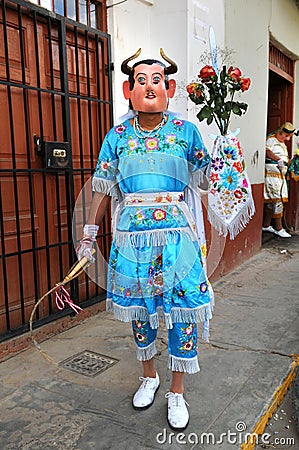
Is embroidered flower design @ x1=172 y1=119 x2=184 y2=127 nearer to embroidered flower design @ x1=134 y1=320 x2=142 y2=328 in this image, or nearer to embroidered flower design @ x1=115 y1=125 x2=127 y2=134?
embroidered flower design @ x1=115 y1=125 x2=127 y2=134

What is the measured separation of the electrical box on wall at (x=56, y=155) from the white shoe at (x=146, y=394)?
1565mm

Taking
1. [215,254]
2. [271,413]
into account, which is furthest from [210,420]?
[215,254]

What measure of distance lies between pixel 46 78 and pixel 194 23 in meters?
1.56

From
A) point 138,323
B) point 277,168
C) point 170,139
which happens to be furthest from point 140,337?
point 277,168

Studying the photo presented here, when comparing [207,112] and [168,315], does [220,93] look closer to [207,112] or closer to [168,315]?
[207,112]

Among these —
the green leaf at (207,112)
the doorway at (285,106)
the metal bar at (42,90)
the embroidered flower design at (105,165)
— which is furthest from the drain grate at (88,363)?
the doorway at (285,106)

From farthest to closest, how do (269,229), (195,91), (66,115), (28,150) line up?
(269,229) < (66,115) < (28,150) < (195,91)

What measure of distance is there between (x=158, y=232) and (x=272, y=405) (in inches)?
45.3

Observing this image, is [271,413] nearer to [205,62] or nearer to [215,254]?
[215,254]

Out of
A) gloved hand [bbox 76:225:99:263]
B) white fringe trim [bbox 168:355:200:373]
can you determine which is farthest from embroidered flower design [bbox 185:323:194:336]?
gloved hand [bbox 76:225:99:263]

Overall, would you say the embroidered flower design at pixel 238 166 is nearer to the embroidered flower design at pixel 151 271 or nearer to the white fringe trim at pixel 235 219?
the white fringe trim at pixel 235 219

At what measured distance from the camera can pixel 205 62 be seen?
3.86 meters

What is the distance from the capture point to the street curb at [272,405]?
1963 mm

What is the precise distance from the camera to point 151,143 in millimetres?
1942
